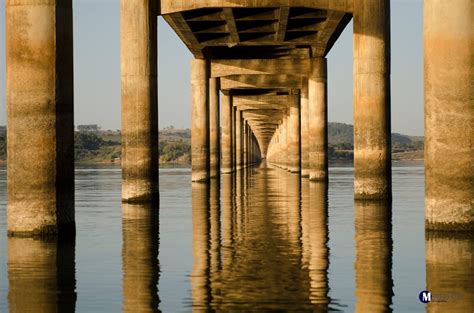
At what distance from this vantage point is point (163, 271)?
476 inches

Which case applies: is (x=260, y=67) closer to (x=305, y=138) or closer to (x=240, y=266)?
(x=305, y=138)

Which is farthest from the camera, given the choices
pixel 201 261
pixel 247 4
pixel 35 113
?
pixel 247 4

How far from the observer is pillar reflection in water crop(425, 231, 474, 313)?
30.3 feet

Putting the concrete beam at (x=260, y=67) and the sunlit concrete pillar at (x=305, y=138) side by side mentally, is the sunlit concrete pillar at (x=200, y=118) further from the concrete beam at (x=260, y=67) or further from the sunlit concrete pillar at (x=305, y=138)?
the sunlit concrete pillar at (x=305, y=138)

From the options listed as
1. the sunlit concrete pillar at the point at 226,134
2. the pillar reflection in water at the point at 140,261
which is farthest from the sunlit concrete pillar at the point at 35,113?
the sunlit concrete pillar at the point at 226,134

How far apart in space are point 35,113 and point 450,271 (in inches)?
314

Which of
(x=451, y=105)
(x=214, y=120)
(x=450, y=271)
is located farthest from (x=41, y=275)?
(x=214, y=120)

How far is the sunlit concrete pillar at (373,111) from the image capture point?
91.8 ft

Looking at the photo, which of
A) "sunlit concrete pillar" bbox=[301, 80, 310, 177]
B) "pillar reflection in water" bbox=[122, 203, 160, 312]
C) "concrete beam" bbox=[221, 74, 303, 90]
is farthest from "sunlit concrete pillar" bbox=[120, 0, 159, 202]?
"concrete beam" bbox=[221, 74, 303, 90]

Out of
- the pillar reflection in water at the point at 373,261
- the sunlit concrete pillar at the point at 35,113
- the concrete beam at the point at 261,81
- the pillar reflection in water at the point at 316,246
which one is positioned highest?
the concrete beam at the point at 261,81

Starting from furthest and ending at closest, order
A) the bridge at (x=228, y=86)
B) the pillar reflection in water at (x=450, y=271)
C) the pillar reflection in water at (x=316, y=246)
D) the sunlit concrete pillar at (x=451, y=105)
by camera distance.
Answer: the bridge at (x=228, y=86) → the sunlit concrete pillar at (x=451, y=105) → the pillar reflection in water at (x=316, y=246) → the pillar reflection in water at (x=450, y=271)

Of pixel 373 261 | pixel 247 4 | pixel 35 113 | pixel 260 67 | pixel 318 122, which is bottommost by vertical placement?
pixel 373 261

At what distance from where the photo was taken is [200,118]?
5200 centimetres

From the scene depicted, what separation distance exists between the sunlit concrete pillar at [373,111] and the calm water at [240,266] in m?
5.96
